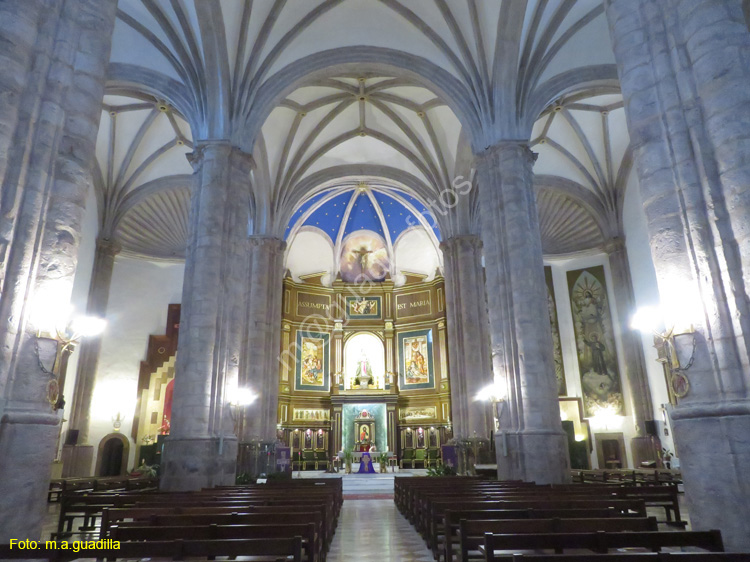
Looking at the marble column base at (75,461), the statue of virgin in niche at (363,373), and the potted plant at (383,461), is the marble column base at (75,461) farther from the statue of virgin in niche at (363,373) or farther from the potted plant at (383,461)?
the statue of virgin in niche at (363,373)

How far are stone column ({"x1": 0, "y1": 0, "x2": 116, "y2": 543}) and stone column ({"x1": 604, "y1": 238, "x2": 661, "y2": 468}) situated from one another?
790 inches

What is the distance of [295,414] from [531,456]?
1788cm

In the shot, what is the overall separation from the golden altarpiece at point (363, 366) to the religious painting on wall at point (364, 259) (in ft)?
1.76

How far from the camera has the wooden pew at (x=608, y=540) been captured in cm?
347

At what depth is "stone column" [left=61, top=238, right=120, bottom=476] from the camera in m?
18.6

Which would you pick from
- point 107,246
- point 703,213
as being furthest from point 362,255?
point 703,213

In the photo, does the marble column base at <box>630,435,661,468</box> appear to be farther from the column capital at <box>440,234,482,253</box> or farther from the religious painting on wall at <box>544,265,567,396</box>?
the column capital at <box>440,234,482,253</box>

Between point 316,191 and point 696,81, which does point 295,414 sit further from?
point 696,81

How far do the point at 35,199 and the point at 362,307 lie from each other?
24.9 metres

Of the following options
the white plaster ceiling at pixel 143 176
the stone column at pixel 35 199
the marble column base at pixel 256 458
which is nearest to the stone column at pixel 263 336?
the marble column base at pixel 256 458

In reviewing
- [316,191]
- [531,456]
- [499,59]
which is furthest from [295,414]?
[499,59]

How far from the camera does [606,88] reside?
50.4 feet

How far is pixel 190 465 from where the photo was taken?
1003 cm

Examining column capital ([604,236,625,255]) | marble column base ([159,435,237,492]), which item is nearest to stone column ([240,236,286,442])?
marble column base ([159,435,237,492])
